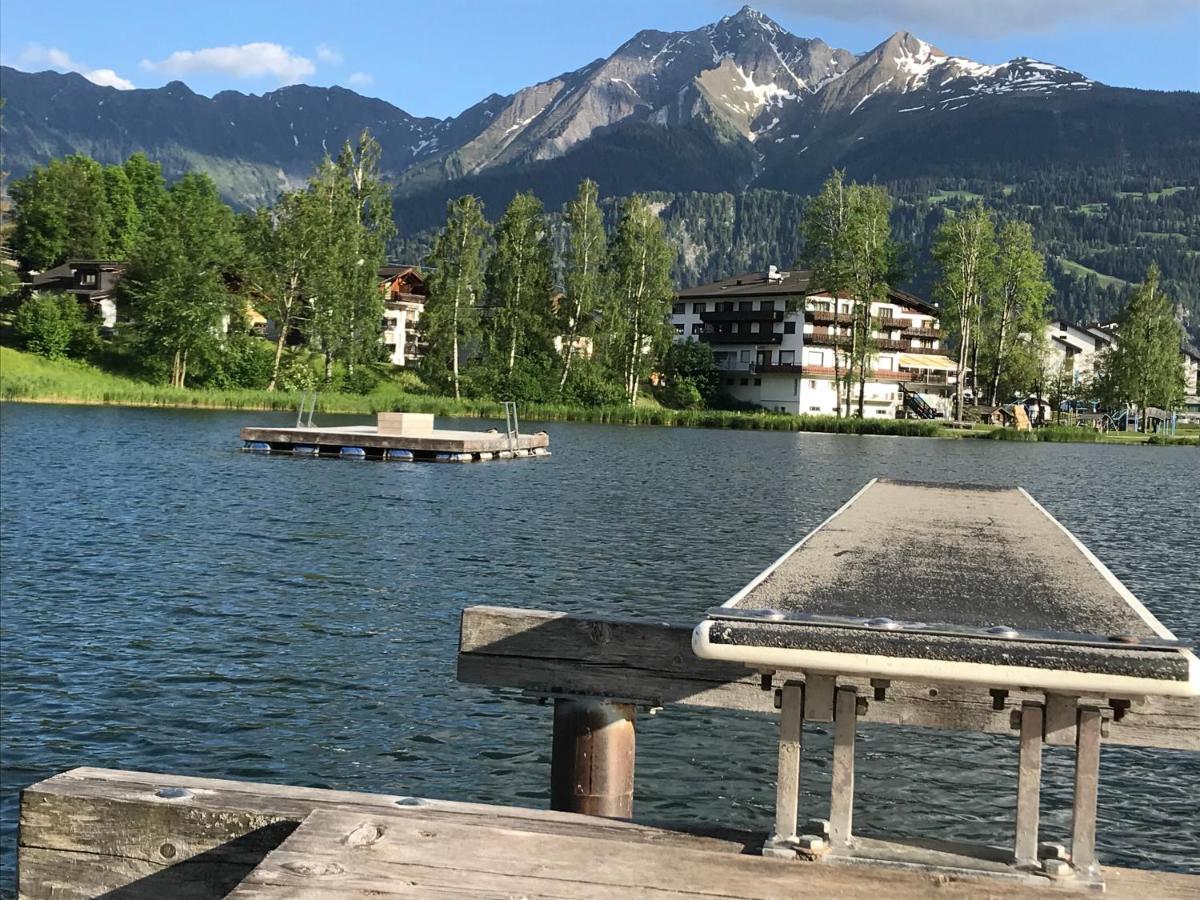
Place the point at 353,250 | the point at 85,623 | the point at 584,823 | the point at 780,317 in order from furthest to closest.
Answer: the point at 780,317
the point at 353,250
the point at 85,623
the point at 584,823

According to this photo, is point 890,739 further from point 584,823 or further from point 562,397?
point 562,397

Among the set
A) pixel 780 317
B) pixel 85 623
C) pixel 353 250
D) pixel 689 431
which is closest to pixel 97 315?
pixel 353 250

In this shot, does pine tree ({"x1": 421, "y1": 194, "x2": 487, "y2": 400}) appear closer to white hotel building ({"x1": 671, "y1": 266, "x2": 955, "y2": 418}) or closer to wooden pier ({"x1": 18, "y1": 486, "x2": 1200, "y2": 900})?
white hotel building ({"x1": 671, "y1": 266, "x2": 955, "y2": 418})

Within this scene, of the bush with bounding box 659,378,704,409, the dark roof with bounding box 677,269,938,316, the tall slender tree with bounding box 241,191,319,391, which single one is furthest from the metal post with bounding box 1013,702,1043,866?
the dark roof with bounding box 677,269,938,316

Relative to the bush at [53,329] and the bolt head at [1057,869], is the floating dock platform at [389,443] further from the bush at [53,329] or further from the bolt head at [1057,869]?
the bush at [53,329]

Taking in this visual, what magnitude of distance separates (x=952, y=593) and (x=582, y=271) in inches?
4627

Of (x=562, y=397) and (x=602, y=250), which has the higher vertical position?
(x=602, y=250)

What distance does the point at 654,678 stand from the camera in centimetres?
592

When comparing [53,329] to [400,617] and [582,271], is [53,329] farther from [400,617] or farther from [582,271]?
[400,617]

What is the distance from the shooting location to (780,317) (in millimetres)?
146875

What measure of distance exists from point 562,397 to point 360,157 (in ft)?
95.8

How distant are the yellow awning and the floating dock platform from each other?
10037cm

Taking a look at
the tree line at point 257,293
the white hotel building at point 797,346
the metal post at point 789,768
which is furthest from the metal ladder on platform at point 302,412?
the white hotel building at point 797,346

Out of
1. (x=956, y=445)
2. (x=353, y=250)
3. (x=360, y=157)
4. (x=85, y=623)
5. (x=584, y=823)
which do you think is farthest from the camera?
(x=360, y=157)
